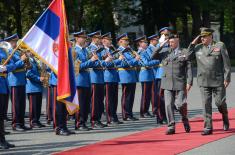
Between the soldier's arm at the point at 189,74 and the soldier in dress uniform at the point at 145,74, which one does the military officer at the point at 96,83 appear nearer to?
the soldier in dress uniform at the point at 145,74

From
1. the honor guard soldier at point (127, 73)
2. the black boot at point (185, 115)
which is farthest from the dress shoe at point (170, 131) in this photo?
the honor guard soldier at point (127, 73)

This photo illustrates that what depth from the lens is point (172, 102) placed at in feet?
41.4

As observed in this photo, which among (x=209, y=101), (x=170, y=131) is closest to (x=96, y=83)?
(x=170, y=131)

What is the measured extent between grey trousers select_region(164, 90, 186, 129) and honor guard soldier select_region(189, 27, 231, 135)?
0.41 metres

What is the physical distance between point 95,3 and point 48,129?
29709 millimetres

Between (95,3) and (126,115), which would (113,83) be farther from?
(95,3)

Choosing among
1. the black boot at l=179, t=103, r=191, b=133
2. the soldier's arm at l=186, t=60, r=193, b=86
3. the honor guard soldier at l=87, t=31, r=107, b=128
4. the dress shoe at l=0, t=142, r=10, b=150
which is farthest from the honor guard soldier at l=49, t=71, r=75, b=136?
the soldier's arm at l=186, t=60, r=193, b=86

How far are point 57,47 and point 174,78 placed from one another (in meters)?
2.35

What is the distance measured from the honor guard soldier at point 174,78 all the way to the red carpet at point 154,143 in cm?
43

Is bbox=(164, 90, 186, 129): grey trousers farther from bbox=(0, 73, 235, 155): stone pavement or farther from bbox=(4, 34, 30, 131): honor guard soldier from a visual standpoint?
bbox=(4, 34, 30, 131): honor guard soldier

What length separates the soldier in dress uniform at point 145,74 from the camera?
51.7 ft

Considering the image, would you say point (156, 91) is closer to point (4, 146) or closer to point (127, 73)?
point (127, 73)

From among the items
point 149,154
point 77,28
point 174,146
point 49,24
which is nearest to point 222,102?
point 174,146

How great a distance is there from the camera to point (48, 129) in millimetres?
14258
